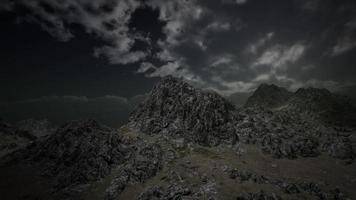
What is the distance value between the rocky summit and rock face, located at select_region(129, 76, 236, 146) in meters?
0.68

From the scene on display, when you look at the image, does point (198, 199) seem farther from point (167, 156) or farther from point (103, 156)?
point (103, 156)

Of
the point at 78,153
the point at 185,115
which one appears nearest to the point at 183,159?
the point at 185,115

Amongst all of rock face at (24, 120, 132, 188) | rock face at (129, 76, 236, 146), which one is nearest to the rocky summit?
rock face at (24, 120, 132, 188)

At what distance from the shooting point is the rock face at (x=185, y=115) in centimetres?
13562

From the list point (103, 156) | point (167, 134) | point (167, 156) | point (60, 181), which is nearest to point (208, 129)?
point (167, 134)

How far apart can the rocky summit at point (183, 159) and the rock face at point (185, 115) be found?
0.68 metres

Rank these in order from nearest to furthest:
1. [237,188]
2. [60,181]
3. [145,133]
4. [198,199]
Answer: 1. [198,199]
2. [237,188]
3. [60,181]
4. [145,133]

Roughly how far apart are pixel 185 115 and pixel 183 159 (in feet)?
133

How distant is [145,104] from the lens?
534 feet

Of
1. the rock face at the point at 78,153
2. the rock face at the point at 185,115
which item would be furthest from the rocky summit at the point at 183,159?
the rock face at the point at 185,115

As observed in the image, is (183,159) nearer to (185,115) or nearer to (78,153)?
(185,115)

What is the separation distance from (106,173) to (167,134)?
151 ft

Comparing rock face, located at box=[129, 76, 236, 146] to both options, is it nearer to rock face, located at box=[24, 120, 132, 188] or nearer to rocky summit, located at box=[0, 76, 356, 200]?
rocky summit, located at box=[0, 76, 356, 200]

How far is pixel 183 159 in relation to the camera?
107938mm
